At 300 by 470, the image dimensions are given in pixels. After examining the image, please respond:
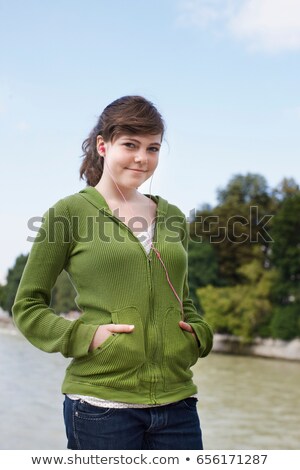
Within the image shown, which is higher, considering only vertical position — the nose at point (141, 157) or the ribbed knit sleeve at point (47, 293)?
the nose at point (141, 157)

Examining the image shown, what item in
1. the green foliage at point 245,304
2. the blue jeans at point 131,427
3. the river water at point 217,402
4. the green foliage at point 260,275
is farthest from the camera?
the green foliage at point 245,304

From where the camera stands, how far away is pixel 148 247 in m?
2.27

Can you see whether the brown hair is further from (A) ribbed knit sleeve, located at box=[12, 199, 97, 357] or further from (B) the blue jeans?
(B) the blue jeans

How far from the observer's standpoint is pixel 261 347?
3164cm

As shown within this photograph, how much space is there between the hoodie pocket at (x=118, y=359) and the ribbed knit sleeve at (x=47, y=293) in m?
0.05

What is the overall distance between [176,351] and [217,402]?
20.6 meters

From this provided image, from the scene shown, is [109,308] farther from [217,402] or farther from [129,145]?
[217,402]

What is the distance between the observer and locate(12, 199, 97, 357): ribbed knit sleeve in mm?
2150

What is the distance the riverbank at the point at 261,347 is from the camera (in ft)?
101

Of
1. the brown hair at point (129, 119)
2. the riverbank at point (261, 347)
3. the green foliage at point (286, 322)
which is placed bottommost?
the riverbank at point (261, 347)

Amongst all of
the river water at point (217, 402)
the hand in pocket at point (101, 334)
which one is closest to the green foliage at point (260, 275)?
the river water at point (217, 402)

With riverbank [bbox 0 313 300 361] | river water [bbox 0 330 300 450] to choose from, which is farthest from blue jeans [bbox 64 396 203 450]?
riverbank [bbox 0 313 300 361]

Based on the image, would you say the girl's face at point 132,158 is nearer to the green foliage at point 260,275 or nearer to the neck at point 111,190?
the neck at point 111,190

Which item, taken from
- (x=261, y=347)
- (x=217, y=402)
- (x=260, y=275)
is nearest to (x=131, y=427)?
(x=217, y=402)
